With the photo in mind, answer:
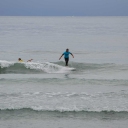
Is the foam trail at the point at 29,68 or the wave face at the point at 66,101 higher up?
the foam trail at the point at 29,68

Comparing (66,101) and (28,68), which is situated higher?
(28,68)

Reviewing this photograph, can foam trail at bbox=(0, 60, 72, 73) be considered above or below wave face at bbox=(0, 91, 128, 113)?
above

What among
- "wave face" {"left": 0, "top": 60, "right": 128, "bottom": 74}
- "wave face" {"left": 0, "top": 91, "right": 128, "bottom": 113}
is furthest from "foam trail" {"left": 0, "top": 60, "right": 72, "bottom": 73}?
"wave face" {"left": 0, "top": 91, "right": 128, "bottom": 113}

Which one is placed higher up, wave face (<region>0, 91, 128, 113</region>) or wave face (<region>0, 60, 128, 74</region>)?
wave face (<region>0, 60, 128, 74</region>)

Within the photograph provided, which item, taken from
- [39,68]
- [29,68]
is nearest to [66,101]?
[39,68]

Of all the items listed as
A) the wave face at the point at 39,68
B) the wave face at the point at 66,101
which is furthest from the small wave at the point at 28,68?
the wave face at the point at 66,101

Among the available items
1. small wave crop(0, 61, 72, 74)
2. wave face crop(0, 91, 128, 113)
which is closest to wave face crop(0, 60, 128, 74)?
small wave crop(0, 61, 72, 74)

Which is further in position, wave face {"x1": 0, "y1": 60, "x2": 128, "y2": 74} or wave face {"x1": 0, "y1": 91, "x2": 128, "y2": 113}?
wave face {"x1": 0, "y1": 60, "x2": 128, "y2": 74}

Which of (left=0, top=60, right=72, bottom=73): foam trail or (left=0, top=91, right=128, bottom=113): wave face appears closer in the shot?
(left=0, top=91, right=128, bottom=113): wave face

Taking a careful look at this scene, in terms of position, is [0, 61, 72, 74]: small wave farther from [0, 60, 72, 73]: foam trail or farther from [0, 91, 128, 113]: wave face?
[0, 91, 128, 113]: wave face

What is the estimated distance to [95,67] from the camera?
96.1ft

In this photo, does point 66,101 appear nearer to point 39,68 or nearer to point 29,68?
point 39,68

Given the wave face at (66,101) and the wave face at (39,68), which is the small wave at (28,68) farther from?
the wave face at (66,101)

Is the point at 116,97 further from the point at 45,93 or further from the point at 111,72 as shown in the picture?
the point at 111,72
